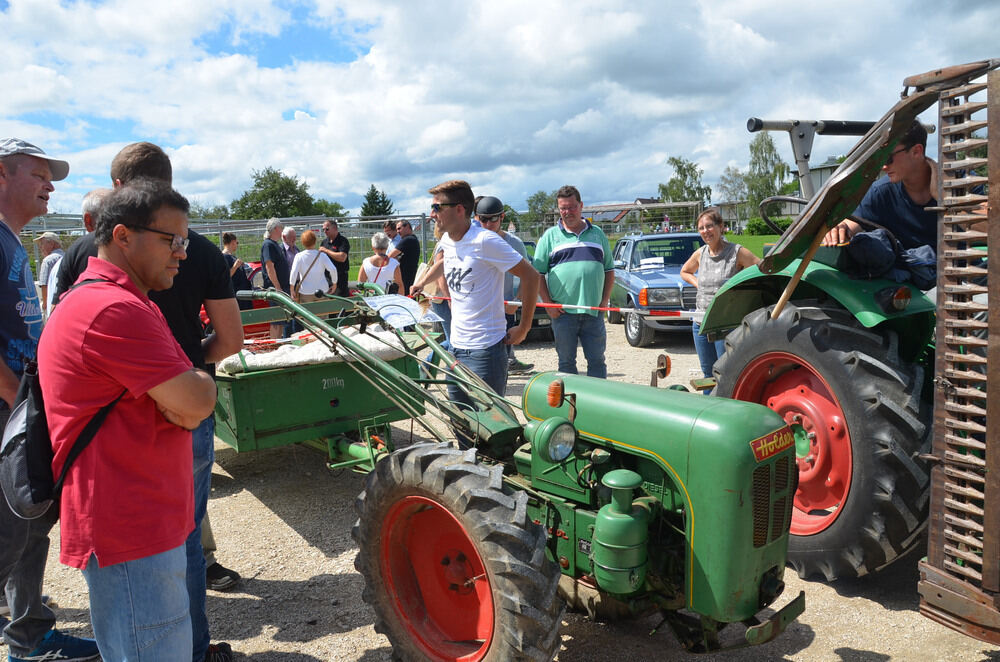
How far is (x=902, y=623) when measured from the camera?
3.02 meters

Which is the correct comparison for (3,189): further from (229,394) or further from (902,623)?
(902,623)

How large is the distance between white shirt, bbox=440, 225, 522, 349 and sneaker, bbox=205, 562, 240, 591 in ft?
5.79

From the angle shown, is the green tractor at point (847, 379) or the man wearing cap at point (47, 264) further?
the man wearing cap at point (47, 264)

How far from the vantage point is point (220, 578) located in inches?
147

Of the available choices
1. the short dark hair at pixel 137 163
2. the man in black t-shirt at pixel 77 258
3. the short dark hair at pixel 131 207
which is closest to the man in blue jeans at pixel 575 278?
the short dark hair at pixel 137 163

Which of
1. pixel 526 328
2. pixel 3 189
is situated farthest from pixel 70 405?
pixel 526 328

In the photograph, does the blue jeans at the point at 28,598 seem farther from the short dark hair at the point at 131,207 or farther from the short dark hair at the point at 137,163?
the short dark hair at the point at 131,207

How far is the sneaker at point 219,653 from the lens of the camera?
2879 mm

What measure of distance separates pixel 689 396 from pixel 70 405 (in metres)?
2.00

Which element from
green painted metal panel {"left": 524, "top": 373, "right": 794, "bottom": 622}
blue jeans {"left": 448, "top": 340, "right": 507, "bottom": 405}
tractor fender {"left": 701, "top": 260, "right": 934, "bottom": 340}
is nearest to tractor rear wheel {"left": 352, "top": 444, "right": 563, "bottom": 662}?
green painted metal panel {"left": 524, "top": 373, "right": 794, "bottom": 622}

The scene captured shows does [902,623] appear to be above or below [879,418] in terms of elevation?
below

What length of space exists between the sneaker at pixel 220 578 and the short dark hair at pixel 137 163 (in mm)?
2181

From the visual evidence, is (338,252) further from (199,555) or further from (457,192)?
(199,555)

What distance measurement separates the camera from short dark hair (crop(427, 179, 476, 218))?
3.78 meters
